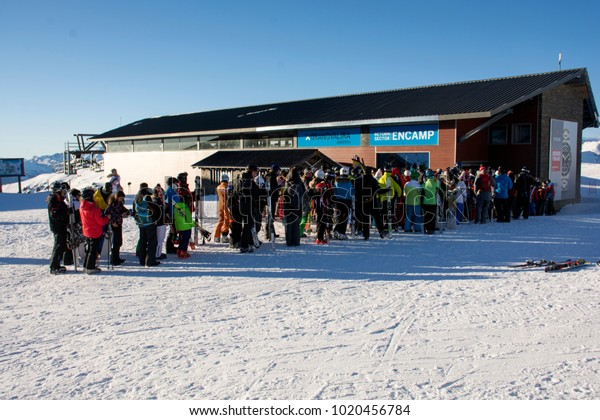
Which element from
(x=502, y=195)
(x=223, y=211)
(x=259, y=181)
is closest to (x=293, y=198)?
(x=259, y=181)

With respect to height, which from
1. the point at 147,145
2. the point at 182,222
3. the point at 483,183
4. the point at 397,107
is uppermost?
the point at 397,107

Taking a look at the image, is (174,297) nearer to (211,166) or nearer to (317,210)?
(317,210)

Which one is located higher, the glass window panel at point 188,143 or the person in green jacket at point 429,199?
the glass window panel at point 188,143

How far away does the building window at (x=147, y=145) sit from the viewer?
33.5 metres

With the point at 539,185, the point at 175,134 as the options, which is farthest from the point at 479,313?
the point at 175,134

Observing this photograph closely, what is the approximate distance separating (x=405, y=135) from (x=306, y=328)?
1646 cm

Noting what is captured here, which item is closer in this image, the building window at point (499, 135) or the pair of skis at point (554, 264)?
the pair of skis at point (554, 264)

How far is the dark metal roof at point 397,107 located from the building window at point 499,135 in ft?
4.95

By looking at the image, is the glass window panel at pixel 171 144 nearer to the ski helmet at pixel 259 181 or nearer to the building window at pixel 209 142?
the building window at pixel 209 142

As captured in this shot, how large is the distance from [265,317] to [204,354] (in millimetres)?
1253

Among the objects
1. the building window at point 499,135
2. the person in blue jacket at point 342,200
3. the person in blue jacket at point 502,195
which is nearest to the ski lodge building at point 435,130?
the building window at point 499,135

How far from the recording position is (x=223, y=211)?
36.8ft

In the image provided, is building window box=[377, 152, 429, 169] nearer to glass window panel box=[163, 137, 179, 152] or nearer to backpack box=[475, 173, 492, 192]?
backpack box=[475, 173, 492, 192]

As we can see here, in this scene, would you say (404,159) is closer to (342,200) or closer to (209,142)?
(342,200)
